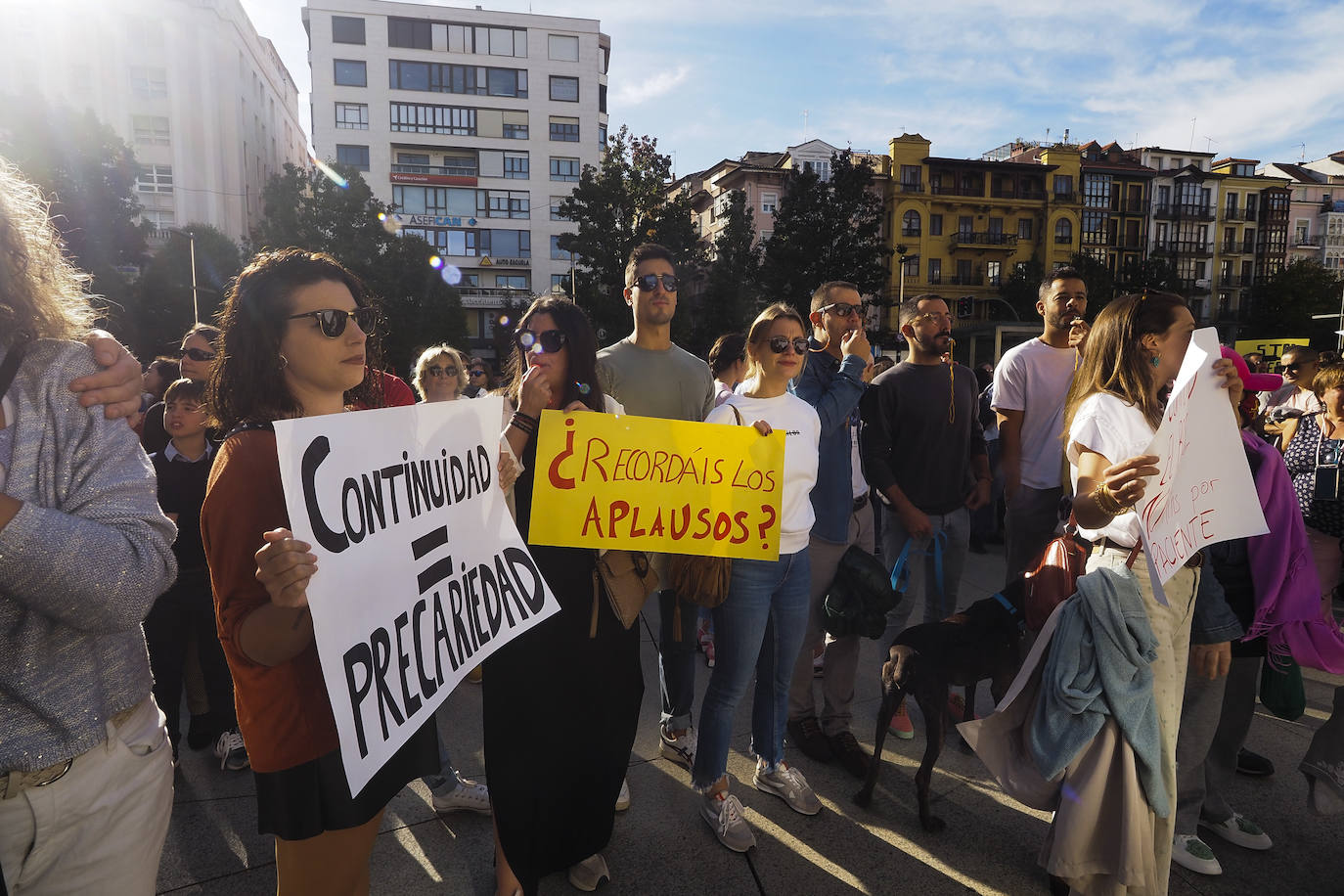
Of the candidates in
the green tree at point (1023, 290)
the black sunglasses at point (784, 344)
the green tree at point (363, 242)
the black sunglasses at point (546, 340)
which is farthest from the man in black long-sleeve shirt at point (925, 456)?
the green tree at point (1023, 290)

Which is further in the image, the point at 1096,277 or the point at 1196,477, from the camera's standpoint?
the point at 1096,277

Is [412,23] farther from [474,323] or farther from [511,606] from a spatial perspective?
[511,606]

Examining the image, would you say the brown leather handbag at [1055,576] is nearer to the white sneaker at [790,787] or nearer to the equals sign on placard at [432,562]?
the white sneaker at [790,787]

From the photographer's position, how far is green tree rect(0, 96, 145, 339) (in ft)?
73.7

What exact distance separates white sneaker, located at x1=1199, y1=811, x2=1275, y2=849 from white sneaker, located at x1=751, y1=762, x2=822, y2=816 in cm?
158

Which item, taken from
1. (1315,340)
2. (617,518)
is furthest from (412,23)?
(1315,340)

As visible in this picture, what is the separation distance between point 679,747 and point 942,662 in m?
1.32

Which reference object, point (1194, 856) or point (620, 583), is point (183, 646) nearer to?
point (620, 583)

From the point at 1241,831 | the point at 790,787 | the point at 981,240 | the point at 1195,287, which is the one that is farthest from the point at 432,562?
the point at 1195,287

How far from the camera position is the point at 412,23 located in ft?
153

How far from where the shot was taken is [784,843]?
2.96 meters

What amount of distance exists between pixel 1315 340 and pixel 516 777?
70.6m

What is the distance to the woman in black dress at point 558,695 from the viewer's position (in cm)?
245

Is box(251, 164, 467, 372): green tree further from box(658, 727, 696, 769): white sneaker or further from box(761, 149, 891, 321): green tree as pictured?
box(658, 727, 696, 769): white sneaker
